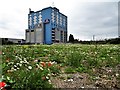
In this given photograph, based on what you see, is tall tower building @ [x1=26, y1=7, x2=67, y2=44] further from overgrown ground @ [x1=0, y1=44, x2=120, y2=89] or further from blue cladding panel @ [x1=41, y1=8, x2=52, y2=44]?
overgrown ground @ [x1=0, y1=44, x2=120, y2=89]

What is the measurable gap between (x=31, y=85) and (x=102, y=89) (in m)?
1.46

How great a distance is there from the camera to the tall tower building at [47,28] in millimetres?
103250

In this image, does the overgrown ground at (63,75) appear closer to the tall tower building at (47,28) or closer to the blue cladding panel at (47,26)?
the tall tower building at (47,28)

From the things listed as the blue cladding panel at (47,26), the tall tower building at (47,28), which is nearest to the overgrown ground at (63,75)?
the tall tower building at (47,28)

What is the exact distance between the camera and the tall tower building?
103 metres

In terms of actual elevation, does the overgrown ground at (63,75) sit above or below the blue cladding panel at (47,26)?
below

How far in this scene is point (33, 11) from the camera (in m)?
120

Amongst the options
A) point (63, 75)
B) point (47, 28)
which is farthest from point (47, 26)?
point (63, 75)

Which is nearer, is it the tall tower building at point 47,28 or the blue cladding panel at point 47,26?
the blue cladding panel at point 47,26

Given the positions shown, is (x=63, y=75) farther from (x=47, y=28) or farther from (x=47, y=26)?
(x=47, y=26)

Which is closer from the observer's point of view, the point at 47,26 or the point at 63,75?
the point at 63,75

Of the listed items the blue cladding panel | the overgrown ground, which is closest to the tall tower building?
the blue cladding panel

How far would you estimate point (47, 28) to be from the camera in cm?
10406

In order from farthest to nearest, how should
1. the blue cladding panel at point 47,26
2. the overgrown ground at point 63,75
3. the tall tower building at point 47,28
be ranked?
the tall tower building at point 47,28 < the blue cladding panel at point 47,26 < the overgrown ground at point 63,75
